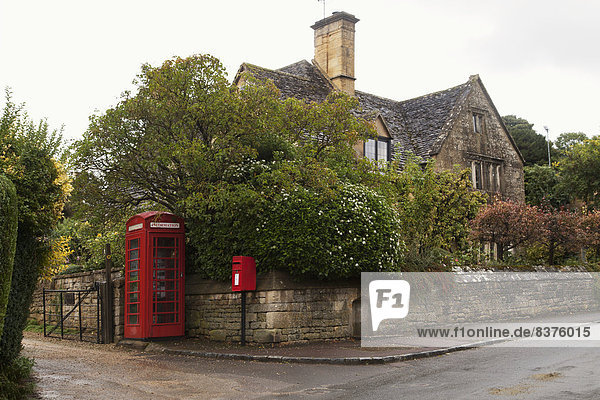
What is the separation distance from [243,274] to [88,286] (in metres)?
7.68

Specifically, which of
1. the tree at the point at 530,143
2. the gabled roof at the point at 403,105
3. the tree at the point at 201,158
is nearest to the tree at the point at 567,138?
the tree at the point at 530,143

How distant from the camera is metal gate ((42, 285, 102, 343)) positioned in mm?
17625

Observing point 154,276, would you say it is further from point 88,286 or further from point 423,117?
point 423,117

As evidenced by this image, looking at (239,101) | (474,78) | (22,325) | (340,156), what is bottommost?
(22,325)

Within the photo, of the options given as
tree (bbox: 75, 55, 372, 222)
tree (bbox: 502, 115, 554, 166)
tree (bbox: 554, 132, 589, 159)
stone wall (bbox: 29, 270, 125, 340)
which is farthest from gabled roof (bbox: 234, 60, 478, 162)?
tree (bbox: 554, 132, 589, 159)

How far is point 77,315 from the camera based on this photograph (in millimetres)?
19625

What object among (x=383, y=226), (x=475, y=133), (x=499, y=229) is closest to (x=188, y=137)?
(x=383, y=226)

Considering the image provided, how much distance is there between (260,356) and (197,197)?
4.18m

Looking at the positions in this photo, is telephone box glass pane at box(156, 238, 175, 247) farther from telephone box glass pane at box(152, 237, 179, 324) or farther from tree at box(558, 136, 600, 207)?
tree at box(558, 136, 600, 207)

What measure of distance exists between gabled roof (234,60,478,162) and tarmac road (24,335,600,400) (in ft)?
52.5

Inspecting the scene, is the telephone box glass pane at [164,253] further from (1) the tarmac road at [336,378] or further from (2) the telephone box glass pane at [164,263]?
(1) the tarmac road at [336,378]

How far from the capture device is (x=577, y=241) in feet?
75.7

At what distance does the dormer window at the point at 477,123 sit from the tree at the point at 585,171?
7600 millimetres

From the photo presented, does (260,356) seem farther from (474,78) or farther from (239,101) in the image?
(474,78)
